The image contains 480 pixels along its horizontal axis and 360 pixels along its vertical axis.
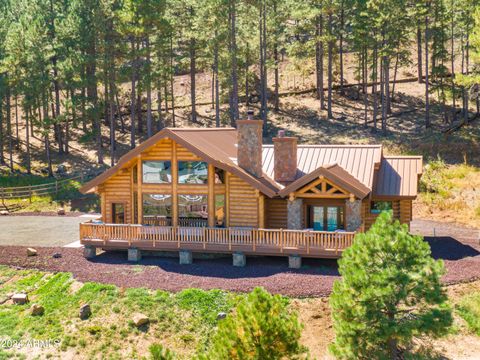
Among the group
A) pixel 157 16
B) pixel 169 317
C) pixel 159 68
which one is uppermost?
pixel 157 16

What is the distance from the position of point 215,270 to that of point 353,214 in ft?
19.1

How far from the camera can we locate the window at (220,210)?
22000 mm

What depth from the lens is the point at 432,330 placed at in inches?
503

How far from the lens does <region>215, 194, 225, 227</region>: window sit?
22000 millimetres

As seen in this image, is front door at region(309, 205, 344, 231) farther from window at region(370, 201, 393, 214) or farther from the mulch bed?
window at region(370, 201, 393, 214)

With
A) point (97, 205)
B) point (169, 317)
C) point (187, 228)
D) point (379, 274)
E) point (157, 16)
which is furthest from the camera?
point (157, 16)

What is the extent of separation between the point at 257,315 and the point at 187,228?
11908 millimetres

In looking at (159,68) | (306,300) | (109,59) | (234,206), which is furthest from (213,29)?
(306,300)

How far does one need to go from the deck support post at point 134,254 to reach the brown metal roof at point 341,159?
6578 millimetres

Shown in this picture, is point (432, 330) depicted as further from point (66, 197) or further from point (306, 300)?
point (66, 197)

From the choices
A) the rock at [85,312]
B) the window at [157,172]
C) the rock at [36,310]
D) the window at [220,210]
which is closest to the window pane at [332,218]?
the window at [220,210]

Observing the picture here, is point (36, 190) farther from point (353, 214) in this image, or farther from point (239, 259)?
point (353, 214)

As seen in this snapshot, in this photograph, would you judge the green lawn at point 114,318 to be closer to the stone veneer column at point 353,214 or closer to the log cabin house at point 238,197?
the log cabin house at point 238,197

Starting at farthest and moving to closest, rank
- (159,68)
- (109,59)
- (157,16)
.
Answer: (159,68)
(109,59)
(157,16)
